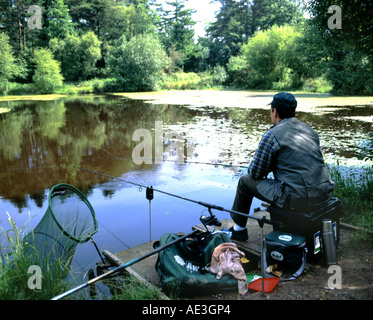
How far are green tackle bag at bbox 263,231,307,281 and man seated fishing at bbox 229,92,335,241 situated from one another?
0.70 ft

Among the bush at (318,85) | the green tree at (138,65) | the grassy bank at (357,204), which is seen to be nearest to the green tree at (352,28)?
the grassy bank at (357,204)

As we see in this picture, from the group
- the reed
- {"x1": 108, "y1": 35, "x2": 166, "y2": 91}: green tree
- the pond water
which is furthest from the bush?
the reed

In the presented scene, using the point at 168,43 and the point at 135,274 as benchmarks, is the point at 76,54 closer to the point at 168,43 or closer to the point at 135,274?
the point at 168,43

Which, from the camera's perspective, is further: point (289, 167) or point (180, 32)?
point (180, 32)

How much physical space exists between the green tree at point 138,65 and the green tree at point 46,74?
5.13m

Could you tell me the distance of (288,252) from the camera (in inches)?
92.6

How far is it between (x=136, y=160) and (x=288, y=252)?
5.10m

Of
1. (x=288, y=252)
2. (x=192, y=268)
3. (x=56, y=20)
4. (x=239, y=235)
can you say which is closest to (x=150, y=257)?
(x=192, y=268)

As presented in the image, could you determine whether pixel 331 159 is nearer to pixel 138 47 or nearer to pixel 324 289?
pixel 324 289

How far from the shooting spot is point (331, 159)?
20.6 feet

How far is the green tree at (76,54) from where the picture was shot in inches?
1415

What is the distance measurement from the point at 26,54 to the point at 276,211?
3803 cm

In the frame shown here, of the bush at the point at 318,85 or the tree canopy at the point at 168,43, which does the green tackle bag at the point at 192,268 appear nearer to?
the tree canopy at the point at 168,43

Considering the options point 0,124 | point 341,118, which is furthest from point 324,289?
point 0,124
